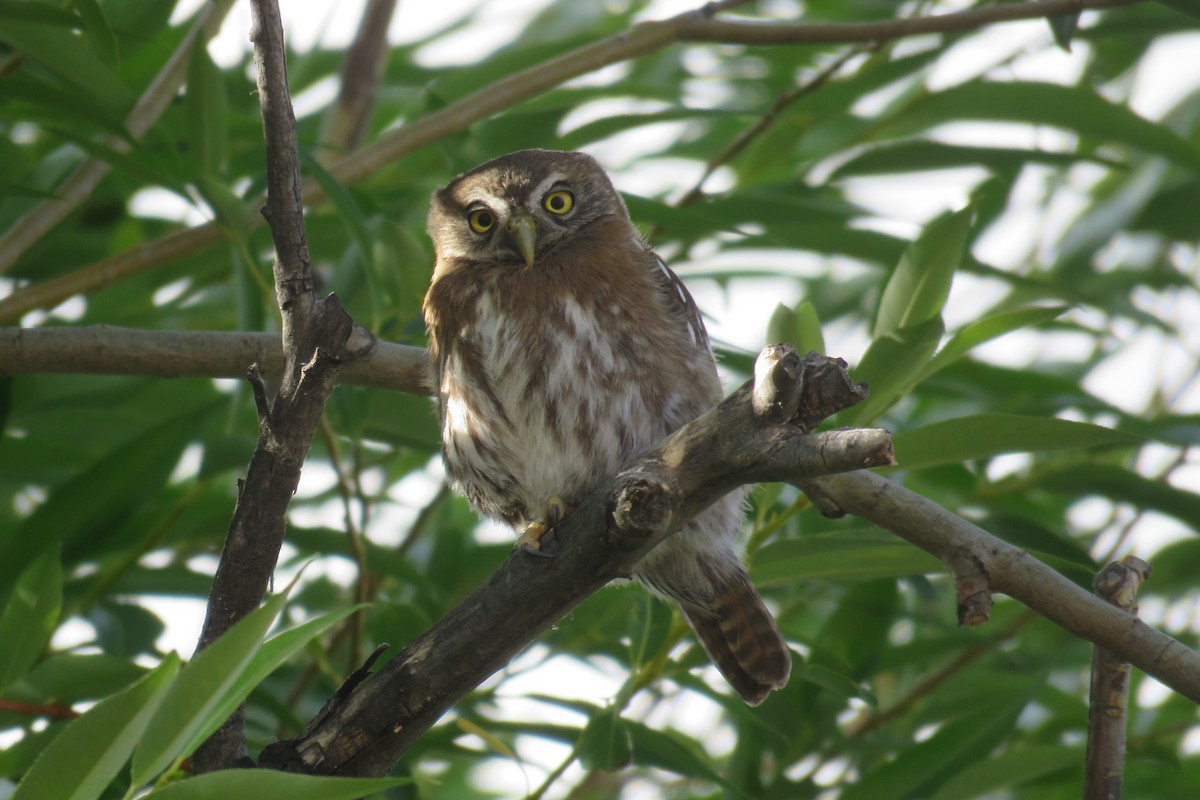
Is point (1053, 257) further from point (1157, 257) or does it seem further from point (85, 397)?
point (85, 397)

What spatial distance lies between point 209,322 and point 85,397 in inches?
23.6

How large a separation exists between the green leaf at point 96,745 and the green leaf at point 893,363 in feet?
5.29

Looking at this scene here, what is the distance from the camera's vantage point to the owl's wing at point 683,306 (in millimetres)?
3697

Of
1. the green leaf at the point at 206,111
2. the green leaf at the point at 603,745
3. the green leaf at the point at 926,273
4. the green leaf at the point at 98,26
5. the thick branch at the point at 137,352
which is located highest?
the green leaf at the point at 206,111

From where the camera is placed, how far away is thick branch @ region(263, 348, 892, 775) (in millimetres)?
2238

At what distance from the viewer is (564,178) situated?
4191mm

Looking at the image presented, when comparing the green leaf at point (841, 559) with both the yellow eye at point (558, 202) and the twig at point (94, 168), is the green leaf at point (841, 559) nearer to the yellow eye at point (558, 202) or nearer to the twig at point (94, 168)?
the yellow eye at point (558, 202)

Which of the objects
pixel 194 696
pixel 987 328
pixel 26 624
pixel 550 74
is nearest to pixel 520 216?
pixel 550 74

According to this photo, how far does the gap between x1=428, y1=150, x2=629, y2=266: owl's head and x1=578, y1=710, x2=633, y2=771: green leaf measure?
1.39 metres

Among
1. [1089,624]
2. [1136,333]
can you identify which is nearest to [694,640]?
[1089,624]

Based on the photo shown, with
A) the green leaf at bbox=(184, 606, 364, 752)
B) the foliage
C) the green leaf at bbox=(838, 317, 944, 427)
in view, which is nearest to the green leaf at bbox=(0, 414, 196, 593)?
the foliage

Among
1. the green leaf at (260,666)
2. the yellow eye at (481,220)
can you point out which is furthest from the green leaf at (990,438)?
the yellow eye at (481,220)

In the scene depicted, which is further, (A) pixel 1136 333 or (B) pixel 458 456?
(A) pixel 1136 333

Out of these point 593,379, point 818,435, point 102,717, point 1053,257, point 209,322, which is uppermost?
point 1053,257
